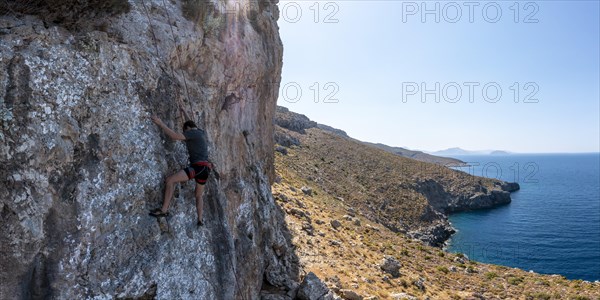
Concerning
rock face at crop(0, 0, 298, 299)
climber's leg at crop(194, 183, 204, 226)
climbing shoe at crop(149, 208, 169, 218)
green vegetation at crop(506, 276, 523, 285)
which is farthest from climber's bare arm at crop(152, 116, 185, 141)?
green vegetation at crop(506, 276, 523, 285)

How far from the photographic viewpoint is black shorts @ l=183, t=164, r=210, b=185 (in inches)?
330

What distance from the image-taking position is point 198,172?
28.0 feet

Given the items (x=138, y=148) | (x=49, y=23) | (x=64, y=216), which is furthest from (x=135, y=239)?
(x=49, y=23)

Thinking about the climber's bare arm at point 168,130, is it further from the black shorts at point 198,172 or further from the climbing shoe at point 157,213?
the climbing shoe at point 157,213

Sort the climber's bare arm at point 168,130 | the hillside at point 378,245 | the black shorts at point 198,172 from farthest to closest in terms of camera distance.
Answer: the hillside at point 378,245 → the black shorts at point 198,172 → the climber's bare arm at point 168,130

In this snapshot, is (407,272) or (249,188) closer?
(249,188)

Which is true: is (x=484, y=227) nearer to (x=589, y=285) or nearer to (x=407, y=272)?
(x=589, y=285)

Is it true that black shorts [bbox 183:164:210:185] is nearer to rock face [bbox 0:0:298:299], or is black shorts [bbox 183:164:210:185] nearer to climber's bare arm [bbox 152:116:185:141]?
rock face [bbox 0:0:298:299]

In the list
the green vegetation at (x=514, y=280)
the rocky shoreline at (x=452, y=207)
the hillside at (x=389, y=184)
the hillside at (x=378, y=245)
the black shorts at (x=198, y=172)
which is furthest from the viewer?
the rocky shoreline at (x=452, y=207)

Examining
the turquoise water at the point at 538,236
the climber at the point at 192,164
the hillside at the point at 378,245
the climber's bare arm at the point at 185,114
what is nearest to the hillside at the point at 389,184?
the hillside at the point at 378,245

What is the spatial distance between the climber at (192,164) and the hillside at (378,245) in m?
10.9

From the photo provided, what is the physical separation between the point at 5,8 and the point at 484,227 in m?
81.1

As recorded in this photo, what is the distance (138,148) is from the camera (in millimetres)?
7824

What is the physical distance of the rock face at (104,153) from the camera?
20.1 ft
